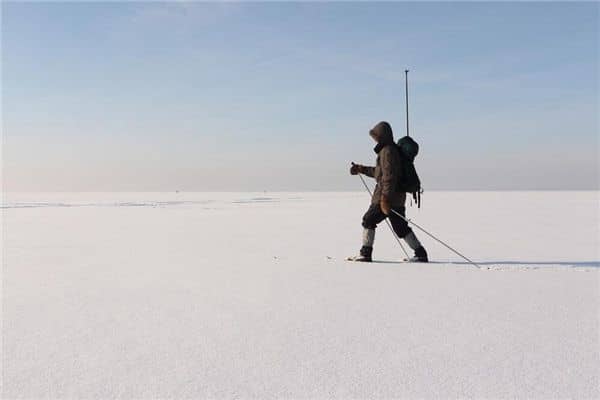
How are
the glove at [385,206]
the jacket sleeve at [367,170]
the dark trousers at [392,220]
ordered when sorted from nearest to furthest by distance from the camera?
the glove at [385,206] → the dark trousers at [392,220] → the jacket sleeve at [367,170]

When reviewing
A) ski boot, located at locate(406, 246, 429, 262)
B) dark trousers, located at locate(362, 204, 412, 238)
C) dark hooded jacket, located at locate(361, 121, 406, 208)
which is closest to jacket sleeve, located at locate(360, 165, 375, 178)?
dark hooded jacket, located at locate(361, 121, 406, 208)

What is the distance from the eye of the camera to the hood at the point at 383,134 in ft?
16.3

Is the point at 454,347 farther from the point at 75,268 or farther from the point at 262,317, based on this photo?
the point at 75,268

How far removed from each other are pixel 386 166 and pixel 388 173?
0.08m

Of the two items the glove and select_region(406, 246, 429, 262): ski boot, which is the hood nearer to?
the glove

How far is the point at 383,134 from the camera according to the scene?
16.3 feet

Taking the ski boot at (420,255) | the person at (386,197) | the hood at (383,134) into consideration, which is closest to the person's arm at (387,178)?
the person at (386,197)

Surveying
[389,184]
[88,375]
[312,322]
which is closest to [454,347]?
[312,322]

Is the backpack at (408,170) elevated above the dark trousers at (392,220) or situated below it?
above

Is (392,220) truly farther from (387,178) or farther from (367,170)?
(367,170)

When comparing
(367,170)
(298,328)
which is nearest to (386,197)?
(367,170)

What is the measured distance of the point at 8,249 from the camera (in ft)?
19.5

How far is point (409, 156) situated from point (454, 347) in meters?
3.14

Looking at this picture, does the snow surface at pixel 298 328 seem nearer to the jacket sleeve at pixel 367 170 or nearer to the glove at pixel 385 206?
the glove at pixel 385 206
